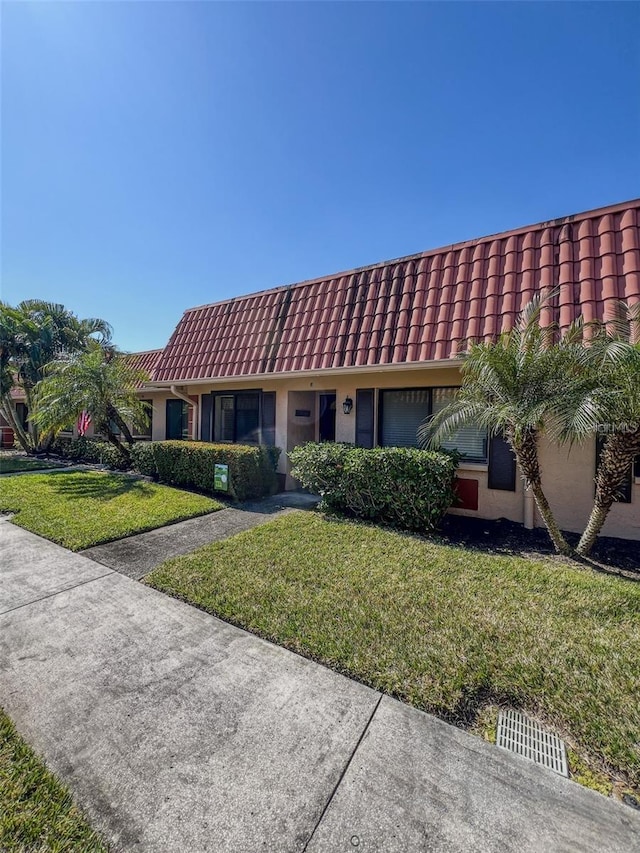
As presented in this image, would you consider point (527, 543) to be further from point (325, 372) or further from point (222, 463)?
point (222, 463)

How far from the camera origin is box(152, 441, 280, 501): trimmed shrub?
8405mm

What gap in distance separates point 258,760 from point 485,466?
6.12 metres

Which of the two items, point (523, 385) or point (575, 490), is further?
point (575, 490)

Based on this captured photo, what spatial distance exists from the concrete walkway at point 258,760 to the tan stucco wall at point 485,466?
5.13 metres

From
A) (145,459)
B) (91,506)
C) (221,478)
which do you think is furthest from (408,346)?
(145,459)

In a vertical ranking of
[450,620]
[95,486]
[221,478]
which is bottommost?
[450,620]

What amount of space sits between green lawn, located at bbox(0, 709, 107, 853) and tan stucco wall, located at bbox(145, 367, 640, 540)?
672cm

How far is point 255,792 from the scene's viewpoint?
196 centimetres

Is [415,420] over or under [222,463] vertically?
over

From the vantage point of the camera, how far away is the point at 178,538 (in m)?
6.00

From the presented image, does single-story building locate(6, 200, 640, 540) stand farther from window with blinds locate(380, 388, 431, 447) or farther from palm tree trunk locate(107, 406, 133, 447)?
palm tree trunk locate(107, 406, 133, 447)

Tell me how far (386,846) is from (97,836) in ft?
4.61

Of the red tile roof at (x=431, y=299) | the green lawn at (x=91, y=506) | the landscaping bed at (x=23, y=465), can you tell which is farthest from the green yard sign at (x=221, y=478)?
the landscaping bed at (x=23, y=465)

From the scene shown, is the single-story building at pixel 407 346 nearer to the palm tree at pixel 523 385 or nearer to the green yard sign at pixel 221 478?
the palm tree at pixel 523 385
